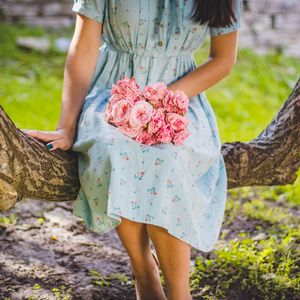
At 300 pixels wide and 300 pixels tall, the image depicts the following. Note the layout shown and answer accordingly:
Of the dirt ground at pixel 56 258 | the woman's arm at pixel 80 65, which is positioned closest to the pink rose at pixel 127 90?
the woman's arm at pixel 80 65

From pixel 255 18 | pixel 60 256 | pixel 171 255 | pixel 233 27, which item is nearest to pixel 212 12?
pixel 233 27

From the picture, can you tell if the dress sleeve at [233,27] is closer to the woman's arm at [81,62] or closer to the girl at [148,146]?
the girl at [148,146]

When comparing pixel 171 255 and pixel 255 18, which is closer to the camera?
pixel 171 255

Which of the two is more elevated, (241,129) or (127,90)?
(127,90)

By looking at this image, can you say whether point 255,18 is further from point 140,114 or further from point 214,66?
point 140,114

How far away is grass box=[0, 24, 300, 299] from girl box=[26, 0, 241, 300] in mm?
560

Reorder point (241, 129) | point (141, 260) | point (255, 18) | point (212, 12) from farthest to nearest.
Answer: point (255, 18) < point (241, 129) < point (212, 12) < point (141, 260)

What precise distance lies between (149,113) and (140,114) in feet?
0.11

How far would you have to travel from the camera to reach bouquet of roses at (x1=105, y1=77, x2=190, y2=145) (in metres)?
2.47

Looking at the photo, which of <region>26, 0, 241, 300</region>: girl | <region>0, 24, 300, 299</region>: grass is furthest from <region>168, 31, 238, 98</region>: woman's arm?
<region>0, 24, 300, 299</region>: grass

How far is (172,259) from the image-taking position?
8.32 feet

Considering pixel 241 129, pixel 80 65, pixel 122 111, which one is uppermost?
pixel 80 65

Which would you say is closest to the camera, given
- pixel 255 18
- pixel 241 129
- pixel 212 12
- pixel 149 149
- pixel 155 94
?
pixel 149 149

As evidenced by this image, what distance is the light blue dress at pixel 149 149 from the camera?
243 centimetres
